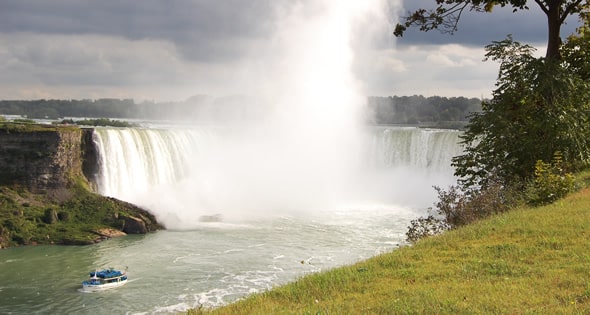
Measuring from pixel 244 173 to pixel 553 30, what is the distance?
32.5m

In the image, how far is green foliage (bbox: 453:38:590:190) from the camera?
12.9m

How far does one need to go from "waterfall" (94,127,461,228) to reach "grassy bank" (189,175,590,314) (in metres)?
24.1

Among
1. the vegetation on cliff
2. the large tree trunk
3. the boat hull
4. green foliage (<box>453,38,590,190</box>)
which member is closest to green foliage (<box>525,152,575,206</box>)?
green foliage (<box>453,38,590,190</box>)

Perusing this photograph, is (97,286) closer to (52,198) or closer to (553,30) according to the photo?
(52,198)

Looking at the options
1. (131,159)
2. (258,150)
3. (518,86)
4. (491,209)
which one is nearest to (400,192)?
(258,150)

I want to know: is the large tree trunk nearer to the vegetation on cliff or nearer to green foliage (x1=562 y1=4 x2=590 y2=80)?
green foliage (x1=562 y1=4 x2=590 y2=80)

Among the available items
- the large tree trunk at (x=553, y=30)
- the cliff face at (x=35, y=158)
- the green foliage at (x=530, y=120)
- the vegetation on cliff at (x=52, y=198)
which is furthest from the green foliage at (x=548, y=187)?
the cliff face at (x=35, y=158)

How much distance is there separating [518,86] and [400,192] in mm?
27410

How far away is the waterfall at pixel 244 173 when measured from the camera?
114 ft

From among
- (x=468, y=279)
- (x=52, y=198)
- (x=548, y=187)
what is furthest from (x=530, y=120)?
(x=52, y=198)

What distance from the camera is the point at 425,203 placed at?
38.1 metres

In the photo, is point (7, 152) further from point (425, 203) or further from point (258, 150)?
point (425, 203)

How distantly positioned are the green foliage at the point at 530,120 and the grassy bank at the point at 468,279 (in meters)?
4.39

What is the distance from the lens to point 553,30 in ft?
46.5
